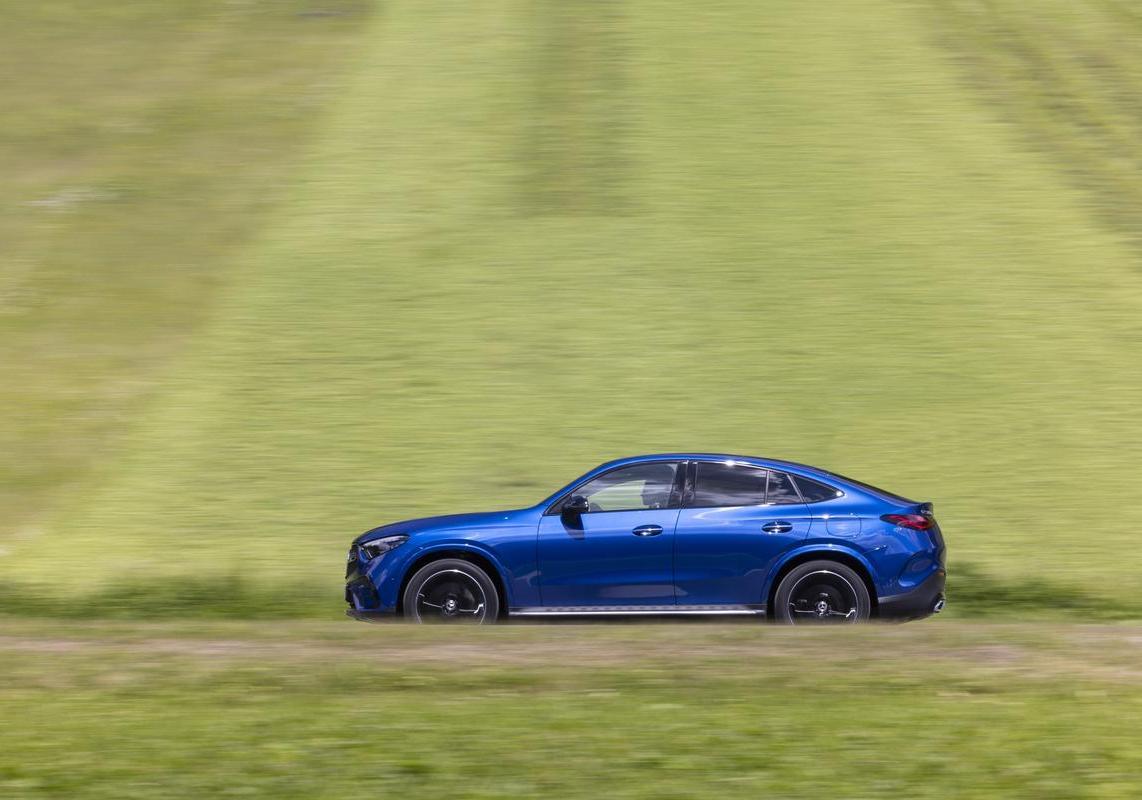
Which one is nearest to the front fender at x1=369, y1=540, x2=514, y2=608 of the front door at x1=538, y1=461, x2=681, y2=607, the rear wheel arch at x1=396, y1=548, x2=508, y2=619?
the rear wheel arch at x1=396, y1=548, x2=508, y2=619

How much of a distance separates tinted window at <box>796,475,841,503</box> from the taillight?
424 millimetres

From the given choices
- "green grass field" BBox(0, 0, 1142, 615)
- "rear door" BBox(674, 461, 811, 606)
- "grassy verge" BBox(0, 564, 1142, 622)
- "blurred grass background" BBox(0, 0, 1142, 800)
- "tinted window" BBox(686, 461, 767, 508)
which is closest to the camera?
"blurred grass background" BBox(0, 0, 1142, 800)

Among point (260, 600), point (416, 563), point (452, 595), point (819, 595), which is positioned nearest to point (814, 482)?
point (819, 595)

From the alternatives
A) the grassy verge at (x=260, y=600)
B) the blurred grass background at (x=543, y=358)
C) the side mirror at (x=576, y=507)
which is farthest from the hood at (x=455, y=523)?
the grassy verge at (x=260, y=600)

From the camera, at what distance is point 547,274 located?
685 inches

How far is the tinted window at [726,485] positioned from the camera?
408 inches

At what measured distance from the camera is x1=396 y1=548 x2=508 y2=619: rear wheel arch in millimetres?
10391

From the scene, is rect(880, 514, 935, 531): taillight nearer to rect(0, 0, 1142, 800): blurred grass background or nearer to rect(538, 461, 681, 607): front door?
rect(0, 0, 1142, 800): blurred grass background

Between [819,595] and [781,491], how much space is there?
835 mm

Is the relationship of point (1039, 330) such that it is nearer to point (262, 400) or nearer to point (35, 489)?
point (262, 400)

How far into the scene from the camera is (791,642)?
29.0 feet

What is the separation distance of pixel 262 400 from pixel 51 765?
9060mm

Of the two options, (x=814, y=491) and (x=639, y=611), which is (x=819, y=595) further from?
(x=639, y=611)

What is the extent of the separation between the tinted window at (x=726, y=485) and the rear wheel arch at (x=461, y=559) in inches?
62.5
